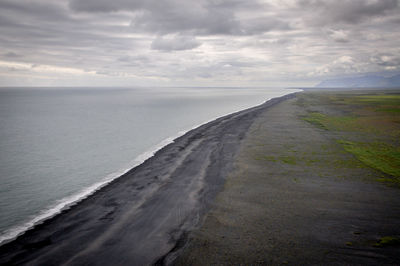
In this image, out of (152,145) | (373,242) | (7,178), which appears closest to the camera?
(373,242)

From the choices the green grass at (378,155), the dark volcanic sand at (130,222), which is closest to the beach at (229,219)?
the dark volcanic sand at (130,222)

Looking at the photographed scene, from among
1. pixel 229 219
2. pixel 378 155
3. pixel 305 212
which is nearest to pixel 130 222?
pixel 229 219

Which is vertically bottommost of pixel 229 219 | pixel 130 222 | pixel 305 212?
pixel 305 212

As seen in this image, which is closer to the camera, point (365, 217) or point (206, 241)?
point (206, 241)

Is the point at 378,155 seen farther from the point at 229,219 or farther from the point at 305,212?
the point at 229,219

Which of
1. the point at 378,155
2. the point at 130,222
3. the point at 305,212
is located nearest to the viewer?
the point at 130,222

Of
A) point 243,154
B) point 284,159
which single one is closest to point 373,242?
point 284,159

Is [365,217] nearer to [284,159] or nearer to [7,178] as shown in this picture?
[284,159]
